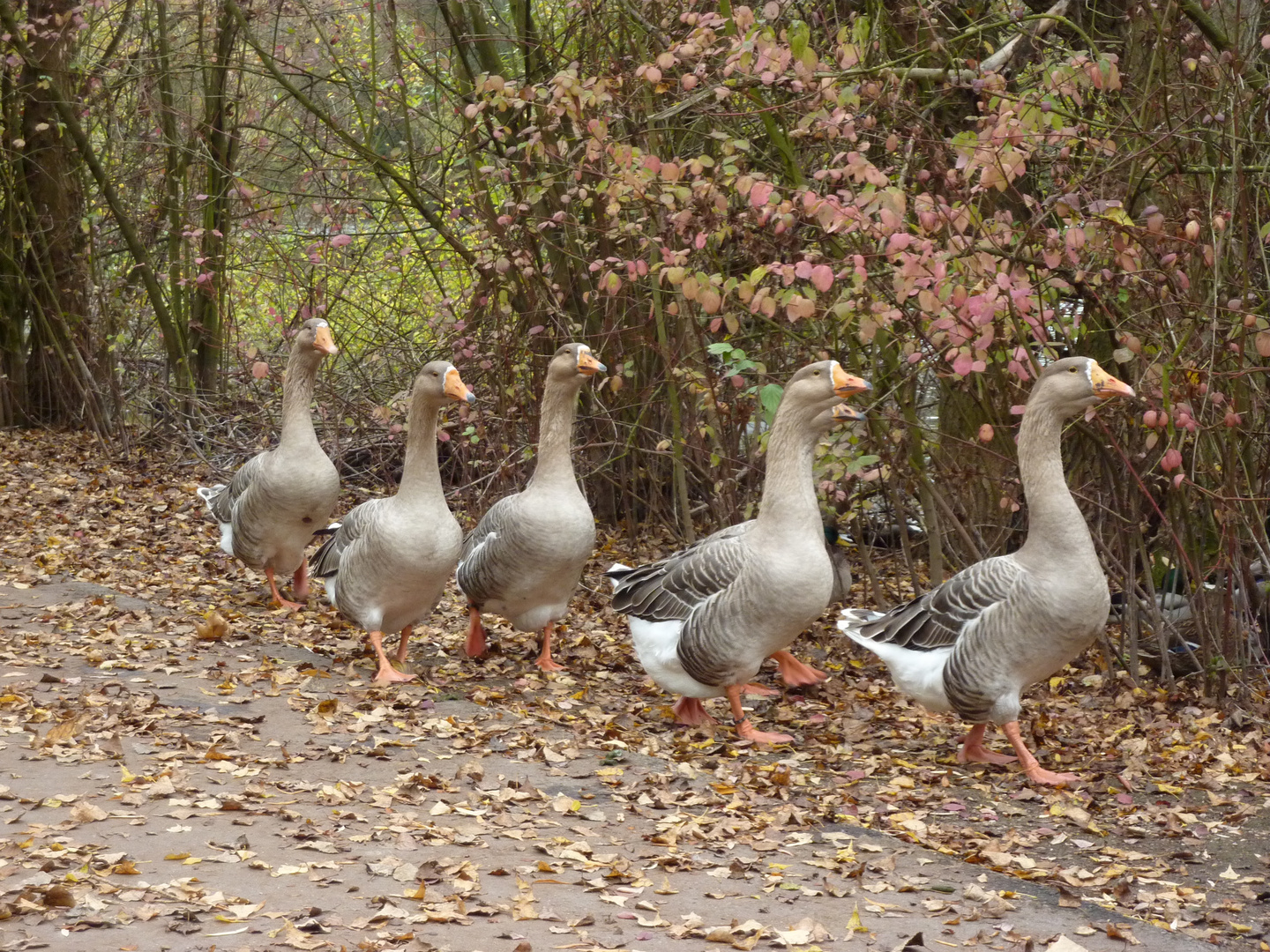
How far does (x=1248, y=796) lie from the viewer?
21.2 ft

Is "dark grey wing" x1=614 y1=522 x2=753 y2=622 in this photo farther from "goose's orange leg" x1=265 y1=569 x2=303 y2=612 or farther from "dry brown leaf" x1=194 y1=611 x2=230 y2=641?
"goose's orange leg" x1=265 y1=569 x2=303 y2=612

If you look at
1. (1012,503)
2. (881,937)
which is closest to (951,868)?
(881,937)

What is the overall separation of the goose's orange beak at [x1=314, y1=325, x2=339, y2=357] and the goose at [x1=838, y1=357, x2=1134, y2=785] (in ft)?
15.1

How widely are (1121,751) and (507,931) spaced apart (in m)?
3.88

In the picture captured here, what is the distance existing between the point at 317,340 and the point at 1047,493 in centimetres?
517

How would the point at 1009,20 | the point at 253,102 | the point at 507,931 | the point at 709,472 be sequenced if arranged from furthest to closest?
the point at 253,102 → the point at 709,472 → the point at 1009,20 → the point at 507,931

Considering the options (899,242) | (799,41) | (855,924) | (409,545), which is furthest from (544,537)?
(855,924)

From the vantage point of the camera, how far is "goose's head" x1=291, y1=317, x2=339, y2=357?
9.47m

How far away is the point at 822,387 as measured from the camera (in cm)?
710

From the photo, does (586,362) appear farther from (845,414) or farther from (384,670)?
(384,670)

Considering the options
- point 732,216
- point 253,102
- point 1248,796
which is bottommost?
point 1248,796

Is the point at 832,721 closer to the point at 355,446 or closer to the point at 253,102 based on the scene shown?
the point at 355,446

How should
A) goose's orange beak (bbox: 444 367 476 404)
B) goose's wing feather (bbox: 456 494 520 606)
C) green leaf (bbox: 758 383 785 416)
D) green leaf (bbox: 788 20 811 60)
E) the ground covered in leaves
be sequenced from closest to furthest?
1. the ground covered in leaves
2. green leaf (bbox: 788 20 811 60)
3. goose's orange beak (bbox: 444 367 476 404)
4. green leaf (bbox: 758 383 785 416)
5. goose's wing feather (bbox: 456 494 520 606)

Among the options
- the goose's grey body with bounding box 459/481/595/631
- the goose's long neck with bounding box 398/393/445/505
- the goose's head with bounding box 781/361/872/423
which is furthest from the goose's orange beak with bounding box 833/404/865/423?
the goose's long neck with bounding box 398/393/445/505
